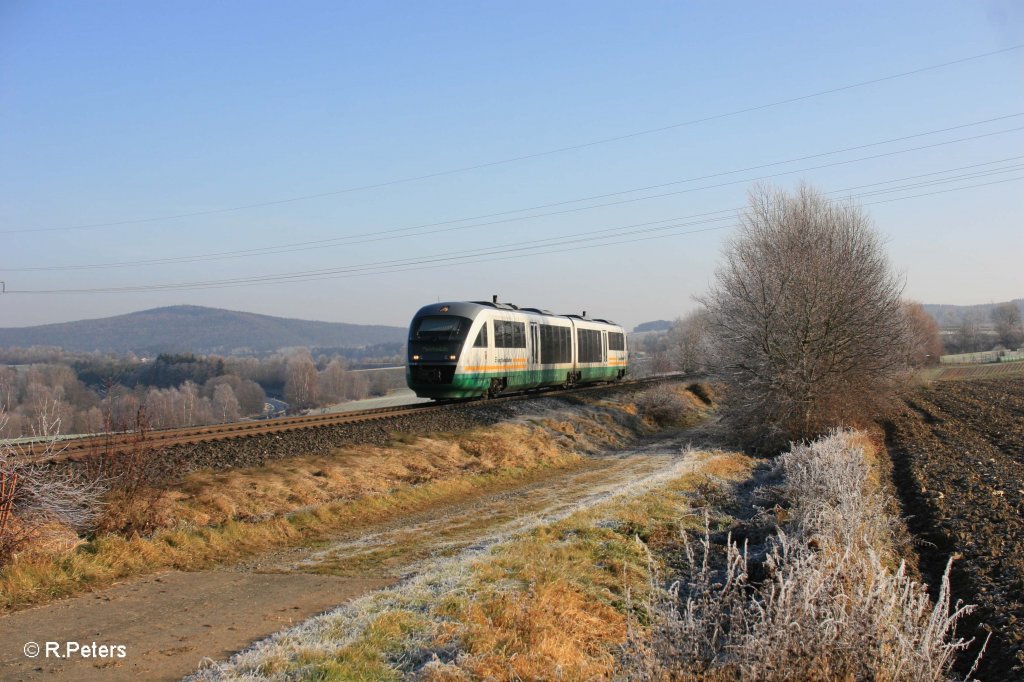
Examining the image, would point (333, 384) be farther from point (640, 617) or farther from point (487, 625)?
point (487, 625)

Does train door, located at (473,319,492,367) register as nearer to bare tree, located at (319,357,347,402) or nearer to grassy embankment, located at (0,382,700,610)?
grassy embankment, located at (0,382,700,610)

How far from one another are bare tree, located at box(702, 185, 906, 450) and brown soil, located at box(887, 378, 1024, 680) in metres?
2.40

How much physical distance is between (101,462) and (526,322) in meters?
20.6

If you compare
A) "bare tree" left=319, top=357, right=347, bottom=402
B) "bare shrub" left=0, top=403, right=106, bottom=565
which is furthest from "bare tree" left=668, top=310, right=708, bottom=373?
"bare shrub" left=0, top=403, right=106, bottom=565

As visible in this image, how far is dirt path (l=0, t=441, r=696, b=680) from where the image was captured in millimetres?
6461

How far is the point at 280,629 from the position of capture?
7.32 meters

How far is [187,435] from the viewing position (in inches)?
691

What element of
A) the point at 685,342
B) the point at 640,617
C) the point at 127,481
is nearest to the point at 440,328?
the point at 127,481

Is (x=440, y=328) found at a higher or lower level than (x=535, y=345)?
higher

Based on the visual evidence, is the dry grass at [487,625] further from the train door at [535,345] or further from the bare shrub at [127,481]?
the train door at [535,345]

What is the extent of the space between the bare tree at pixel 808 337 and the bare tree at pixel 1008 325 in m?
96.8

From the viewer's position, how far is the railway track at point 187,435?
1133cm

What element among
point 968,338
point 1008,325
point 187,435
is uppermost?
point 1008,325

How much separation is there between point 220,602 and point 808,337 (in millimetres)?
19747
